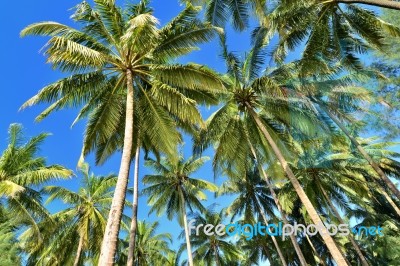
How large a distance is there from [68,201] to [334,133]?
50.9 feet

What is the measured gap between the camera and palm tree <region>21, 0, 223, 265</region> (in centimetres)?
1012

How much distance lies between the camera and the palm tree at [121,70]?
33.2 feet

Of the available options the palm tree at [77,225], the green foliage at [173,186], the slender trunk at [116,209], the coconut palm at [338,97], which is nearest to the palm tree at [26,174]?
the palm tree at [77,225]

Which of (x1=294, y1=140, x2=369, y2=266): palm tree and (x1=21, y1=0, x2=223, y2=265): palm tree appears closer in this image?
(x1=21, y1=0, x2=223, y2=265): palm tree

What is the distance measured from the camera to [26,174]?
46.6 ft

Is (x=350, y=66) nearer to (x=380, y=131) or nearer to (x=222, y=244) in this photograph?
(x=380, y=131)

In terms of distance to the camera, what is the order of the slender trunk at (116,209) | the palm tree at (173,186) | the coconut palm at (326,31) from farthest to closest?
the palm tree at (173,186) < the coconut palm at (326,31) < the slender trunk at (116,209)

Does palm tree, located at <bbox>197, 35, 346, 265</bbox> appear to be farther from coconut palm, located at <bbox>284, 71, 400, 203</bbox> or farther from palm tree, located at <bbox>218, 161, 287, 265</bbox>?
palm tree, located at <bbox>218, 161, 287, 265</bbox>

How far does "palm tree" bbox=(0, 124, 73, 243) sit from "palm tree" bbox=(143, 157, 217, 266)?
8.63m

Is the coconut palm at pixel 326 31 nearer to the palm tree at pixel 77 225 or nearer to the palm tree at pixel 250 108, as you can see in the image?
the palm tree at pixel 250 108

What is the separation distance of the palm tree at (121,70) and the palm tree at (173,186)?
11338mm

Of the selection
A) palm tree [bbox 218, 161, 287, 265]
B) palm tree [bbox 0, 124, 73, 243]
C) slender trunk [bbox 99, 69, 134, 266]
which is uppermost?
palm tree [bbox 218, 161, 287, 265]

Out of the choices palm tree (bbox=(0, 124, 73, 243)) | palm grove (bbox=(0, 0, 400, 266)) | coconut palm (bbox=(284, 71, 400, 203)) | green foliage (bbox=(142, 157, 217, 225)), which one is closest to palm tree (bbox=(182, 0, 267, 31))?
palm grove (bbox=(0, 0, 400, 266))

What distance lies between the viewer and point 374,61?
14.7 m
